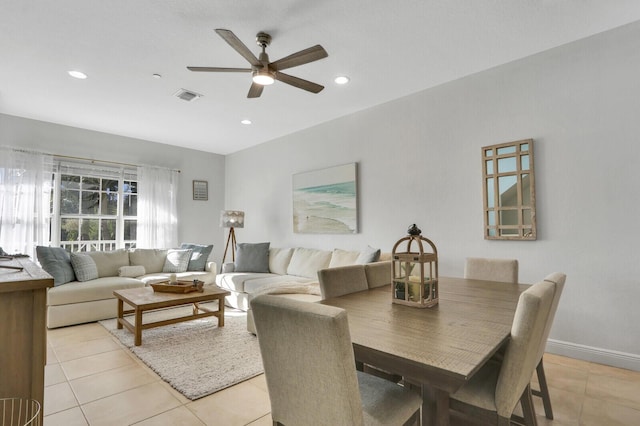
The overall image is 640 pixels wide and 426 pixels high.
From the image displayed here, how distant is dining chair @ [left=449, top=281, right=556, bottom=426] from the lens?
1079 millimetres

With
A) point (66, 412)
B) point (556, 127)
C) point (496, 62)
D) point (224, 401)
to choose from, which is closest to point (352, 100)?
point (496, 62)

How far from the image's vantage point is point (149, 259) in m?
5.00

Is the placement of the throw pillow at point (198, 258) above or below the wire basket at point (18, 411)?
above

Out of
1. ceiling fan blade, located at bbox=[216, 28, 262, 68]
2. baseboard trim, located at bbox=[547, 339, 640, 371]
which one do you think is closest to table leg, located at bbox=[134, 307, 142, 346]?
ceiling fan blade, located at bbox=[216, 28, 262, 68]

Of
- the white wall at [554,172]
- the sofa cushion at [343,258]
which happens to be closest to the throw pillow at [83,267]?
the sofa cushion at [343,258]

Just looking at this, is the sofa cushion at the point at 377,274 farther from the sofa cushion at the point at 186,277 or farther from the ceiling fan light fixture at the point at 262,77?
the sofa cushion at the point at 186,277

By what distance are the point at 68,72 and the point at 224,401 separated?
3.40m

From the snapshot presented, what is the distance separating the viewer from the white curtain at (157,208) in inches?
219

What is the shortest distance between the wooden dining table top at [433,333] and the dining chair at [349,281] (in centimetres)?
5

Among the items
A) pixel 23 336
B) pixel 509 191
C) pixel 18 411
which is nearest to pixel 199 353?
pixel 18 411

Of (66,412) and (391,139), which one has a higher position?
(391,139)

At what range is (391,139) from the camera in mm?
3957

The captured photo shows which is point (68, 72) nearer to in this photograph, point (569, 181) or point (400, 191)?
point (400, 191)

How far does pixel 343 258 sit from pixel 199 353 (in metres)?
1.91
